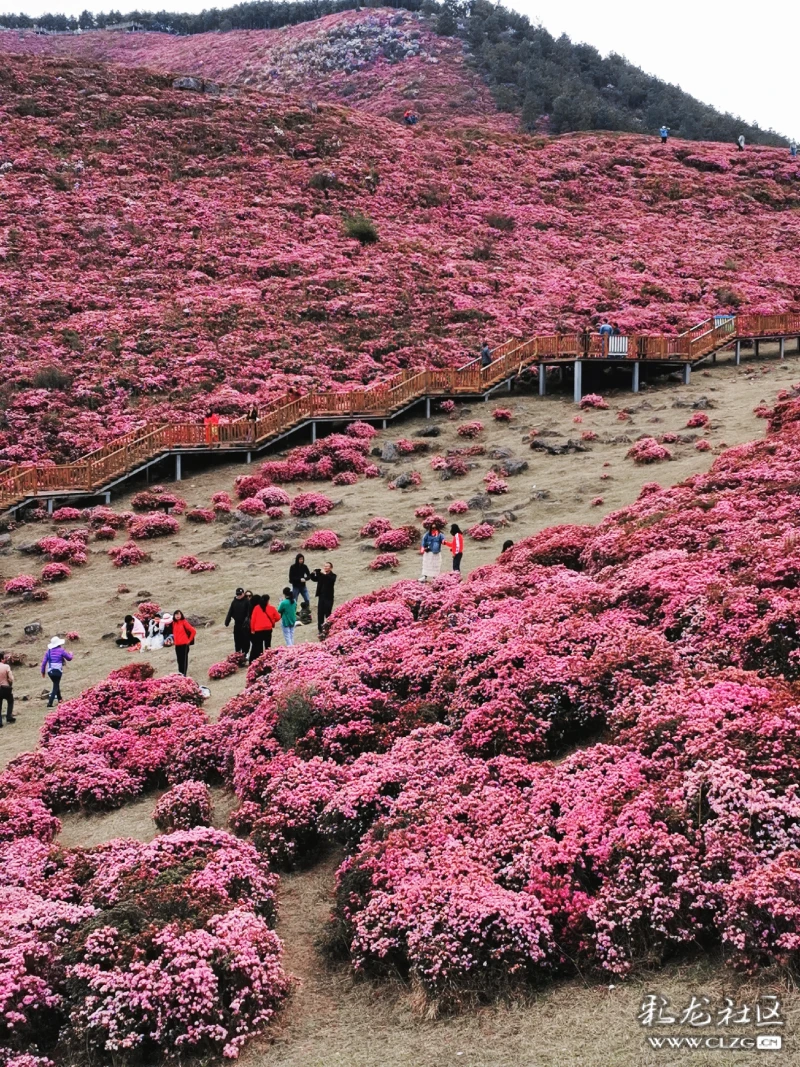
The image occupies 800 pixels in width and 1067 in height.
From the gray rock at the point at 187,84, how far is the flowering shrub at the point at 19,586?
55579 millimetres

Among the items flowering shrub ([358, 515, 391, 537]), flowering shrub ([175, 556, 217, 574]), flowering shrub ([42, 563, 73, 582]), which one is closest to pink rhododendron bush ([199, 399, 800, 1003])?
flowering shrub ([358, 515, 391, 537])

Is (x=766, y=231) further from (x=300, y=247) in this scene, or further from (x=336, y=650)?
(x=336, y=650)

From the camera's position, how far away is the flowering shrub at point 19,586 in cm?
2825

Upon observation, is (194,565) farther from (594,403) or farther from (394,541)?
(594,403)

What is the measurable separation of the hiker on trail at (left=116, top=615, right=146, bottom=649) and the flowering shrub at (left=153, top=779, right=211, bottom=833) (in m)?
10.1

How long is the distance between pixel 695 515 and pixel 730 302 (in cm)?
4125

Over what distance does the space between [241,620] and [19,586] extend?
432 inches

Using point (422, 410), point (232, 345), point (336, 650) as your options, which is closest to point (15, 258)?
point (232, 345)

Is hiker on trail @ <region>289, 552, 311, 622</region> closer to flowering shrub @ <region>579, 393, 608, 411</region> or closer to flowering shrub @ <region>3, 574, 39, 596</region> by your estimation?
flowering shrub @ <region>3, 574, 39, 596</region>

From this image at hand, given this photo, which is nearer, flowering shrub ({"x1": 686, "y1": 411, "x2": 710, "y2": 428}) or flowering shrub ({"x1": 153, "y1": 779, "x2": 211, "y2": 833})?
flowering shrub ({"x1": 153, "y1": 779, "x2": 211, "y2": 833})

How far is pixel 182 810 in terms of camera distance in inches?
523

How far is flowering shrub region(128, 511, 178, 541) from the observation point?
31.8 metres

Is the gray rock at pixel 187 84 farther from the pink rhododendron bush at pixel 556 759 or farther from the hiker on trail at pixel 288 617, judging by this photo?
the pink rhododendron bush at pixel 556 759

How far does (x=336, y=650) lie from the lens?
17.3 metres
